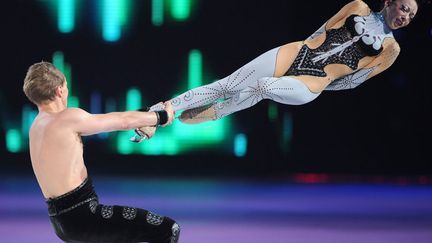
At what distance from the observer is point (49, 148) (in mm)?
3570

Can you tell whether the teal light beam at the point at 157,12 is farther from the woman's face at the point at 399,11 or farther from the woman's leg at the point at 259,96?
the woman's face at the point at 399,11

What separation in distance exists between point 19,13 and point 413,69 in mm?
4978

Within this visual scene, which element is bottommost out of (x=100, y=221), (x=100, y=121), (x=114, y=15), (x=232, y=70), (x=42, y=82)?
(x=100, y=221)

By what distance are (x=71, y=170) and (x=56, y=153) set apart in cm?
11

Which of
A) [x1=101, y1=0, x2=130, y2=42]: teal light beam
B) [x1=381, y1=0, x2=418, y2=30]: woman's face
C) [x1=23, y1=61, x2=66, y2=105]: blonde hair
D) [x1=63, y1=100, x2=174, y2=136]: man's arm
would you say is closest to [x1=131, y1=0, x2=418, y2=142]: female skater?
[x1=381, y1=0, x2=418, y2=30]: woman's face

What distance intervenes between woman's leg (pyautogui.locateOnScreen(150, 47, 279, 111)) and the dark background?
4853 mm

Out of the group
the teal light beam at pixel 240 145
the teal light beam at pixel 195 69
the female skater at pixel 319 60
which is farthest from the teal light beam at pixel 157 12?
the female skater at pixel 319 60

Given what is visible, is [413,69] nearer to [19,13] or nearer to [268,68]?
[19,13]

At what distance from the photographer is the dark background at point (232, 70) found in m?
9.57

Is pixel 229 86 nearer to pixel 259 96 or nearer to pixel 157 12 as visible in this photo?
pixel 259 96

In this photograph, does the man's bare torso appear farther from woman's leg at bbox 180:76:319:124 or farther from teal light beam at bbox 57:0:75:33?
teal light beam at bbox 57:0:75:33

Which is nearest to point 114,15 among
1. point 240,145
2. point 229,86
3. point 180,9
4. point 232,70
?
point 180,9

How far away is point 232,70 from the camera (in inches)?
378

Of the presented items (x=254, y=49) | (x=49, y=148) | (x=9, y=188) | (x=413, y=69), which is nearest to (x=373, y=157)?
(x=413, y=69)
